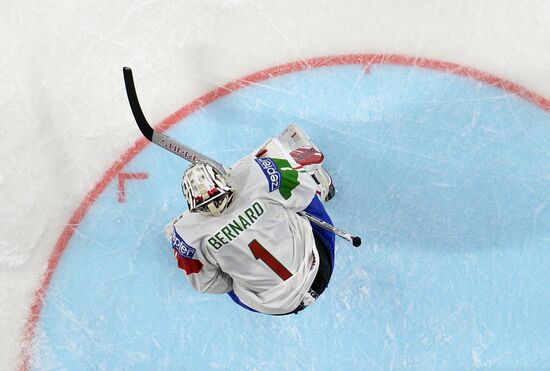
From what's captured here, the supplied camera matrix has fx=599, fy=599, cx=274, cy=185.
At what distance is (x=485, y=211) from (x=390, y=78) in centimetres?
84

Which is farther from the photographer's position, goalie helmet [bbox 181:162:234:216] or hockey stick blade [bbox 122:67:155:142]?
hockey stick blade [bbox 122:67:155:142]

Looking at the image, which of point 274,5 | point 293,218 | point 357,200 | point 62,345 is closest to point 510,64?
point 357,200

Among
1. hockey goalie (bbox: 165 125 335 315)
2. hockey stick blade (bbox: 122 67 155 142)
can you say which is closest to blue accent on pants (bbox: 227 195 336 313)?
hockey goalie (bbox: 165 125 335 315)

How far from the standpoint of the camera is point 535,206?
3053mm

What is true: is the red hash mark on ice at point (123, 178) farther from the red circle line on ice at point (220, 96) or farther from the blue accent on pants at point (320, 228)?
the blue accent on pants at point (320, 228)

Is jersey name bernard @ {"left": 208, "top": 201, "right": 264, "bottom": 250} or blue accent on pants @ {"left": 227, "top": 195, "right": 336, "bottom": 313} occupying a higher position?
jersey name bernard @ {"left": 208, "top": 201, "right": 264, "bottom": 250}

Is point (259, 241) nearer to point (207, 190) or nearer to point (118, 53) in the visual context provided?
point (207, 190)

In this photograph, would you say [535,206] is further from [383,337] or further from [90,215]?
[90,215]

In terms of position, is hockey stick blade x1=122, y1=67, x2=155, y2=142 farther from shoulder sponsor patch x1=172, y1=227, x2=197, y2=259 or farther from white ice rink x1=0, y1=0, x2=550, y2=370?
white ice rink x1=0, y1=0, x2=550, y2=370

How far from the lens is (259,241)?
2.30 meters

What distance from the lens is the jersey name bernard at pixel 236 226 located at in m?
2.28

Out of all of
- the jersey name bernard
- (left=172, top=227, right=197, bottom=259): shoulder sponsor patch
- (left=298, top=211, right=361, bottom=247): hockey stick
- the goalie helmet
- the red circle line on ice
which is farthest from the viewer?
the red circle line on ice

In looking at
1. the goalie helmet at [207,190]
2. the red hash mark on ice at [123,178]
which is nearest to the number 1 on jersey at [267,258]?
the goalie helmet at [207,190]

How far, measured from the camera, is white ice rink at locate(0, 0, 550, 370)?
3.12m
